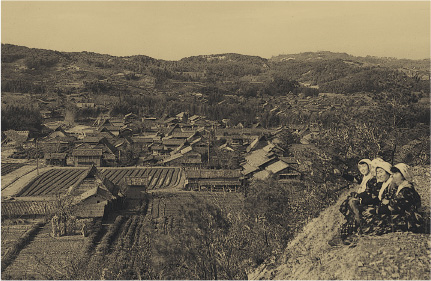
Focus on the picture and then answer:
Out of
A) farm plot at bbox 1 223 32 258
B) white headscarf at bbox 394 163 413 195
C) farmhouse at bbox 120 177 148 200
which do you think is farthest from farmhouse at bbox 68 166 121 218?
white headscarf at bbox 394 163 413 195

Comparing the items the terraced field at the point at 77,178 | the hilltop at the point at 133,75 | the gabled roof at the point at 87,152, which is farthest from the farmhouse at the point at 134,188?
the hilltop at the point at 133,75

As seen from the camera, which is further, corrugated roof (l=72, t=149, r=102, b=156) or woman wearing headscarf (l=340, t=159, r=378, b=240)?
corrugated roof (l=72, t=149, r=102, b=156)

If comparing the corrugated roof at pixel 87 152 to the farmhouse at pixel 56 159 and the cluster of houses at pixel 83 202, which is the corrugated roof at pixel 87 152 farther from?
the cluster of houses at pixel 83 202

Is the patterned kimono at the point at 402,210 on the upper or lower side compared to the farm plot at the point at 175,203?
upper

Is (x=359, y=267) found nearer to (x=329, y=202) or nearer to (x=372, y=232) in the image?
(x=372, y=232)

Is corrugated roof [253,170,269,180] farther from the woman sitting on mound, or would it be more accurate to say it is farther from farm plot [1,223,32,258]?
the woman sitting on mound

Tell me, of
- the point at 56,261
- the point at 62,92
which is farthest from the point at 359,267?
the point at 62,92
